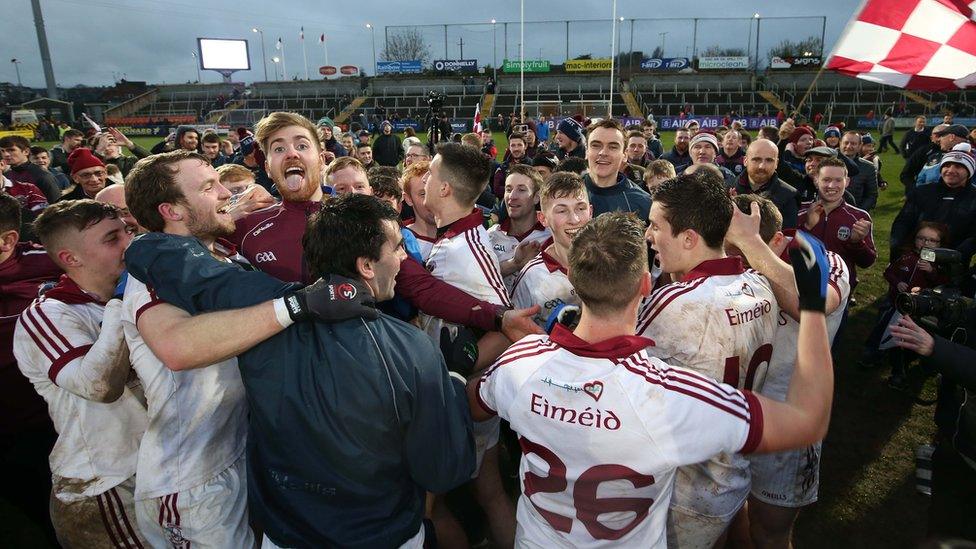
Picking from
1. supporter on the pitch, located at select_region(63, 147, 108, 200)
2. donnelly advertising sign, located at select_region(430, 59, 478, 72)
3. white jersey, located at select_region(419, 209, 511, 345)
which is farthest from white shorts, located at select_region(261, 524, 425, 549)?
donnelly advertising sign, located at select_region(430, 59, 478, 72)

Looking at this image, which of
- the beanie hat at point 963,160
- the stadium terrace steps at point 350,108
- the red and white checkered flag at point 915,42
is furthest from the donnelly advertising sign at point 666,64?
the red and white checkered flag at point 915,42

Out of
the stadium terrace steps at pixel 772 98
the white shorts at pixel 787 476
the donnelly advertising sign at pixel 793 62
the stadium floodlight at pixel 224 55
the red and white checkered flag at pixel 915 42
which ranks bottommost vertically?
the white shorts at pixel 787 476

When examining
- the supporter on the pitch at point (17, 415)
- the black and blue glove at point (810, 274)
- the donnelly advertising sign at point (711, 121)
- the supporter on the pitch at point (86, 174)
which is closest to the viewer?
the black and blue glove at point (810, 274)

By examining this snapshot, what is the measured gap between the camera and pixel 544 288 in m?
3.04

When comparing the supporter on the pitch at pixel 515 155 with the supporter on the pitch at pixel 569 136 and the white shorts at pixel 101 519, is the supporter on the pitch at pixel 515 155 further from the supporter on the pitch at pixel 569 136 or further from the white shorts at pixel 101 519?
the white shorts at pixel 101 519

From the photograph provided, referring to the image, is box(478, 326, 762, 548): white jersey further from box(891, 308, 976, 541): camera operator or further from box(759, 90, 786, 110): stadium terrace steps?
box(759, 90, 786, 110): stadium terrace steps

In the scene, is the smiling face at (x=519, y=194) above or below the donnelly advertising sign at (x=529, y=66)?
below

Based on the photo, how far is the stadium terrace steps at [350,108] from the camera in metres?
44.3

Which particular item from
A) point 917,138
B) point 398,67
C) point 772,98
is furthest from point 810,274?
point 398,67

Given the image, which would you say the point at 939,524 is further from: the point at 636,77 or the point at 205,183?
the point at 636,77

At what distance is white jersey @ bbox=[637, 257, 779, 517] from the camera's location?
213 centimetres

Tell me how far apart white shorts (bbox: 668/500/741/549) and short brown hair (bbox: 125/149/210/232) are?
2.56m

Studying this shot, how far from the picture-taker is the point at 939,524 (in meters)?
2.50

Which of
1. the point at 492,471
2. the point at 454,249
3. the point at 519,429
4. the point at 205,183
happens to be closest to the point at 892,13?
the point at 454,249
